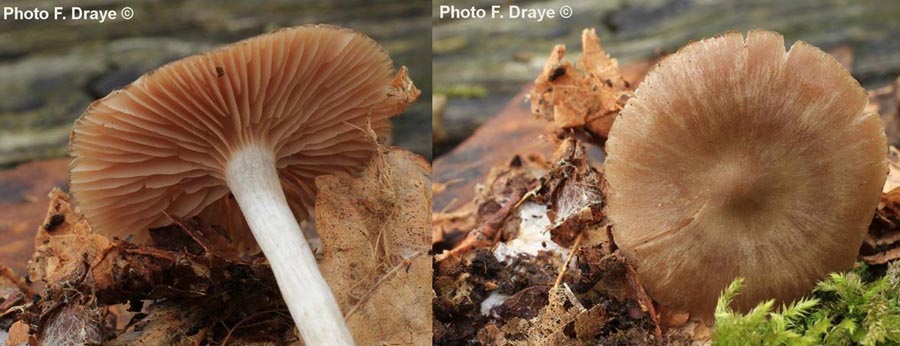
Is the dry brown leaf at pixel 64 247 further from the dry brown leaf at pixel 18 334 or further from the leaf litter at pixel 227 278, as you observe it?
the dry brown leaf at pixel 18 334

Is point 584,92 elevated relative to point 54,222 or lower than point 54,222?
elevated

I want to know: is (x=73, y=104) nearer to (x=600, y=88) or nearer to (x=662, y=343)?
(x=600, y=88)

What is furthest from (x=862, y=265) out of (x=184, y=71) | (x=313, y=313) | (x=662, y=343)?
(x=184, y=71)

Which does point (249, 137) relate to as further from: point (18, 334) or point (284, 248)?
point (18, 334)

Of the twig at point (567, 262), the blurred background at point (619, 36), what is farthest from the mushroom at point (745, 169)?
the blurred background at point (619, 36)

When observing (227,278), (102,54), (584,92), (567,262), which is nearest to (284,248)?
(227,278)
